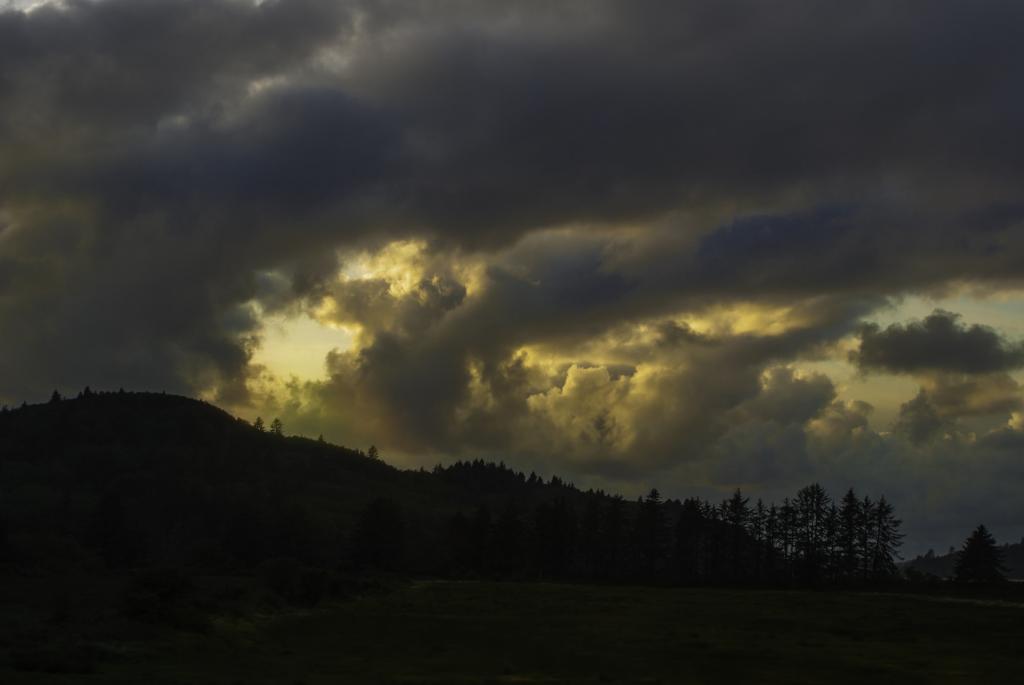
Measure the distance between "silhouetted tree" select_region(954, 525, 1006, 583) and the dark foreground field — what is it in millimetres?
70971

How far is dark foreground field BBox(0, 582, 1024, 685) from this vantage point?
40750 mm

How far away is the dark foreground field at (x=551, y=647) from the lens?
40.8 metres

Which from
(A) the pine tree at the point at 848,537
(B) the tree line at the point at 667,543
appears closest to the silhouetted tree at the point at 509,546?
(B) the tree line at the point at 667,543

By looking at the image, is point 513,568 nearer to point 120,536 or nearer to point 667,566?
point 667,566

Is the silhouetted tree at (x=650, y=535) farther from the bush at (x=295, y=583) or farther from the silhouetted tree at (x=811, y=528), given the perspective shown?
the bush at (x=295, y=583)

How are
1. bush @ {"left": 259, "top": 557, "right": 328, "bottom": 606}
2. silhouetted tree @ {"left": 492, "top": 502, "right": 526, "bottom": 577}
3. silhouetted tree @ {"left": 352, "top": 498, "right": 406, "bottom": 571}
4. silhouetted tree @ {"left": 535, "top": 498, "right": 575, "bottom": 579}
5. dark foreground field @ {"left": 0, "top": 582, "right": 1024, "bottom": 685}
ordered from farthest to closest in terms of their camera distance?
silhouetted tree @ {"left": 535, "top": 498, "right": 575, "bottom": 579} < silhouetted tree @ {"left": 492, "top": 502, "right": 526, "bottom": 577} < silhouetted tree @ {"left": 352, "top": 498, "right": 406, "bottom": 571} < bush @ {"left": 259, "top": 557, "right": 328, "bottom": 606} < dark foreground field @ {"left": 0, "top": 582, "right": 1024, "bottom": 685}

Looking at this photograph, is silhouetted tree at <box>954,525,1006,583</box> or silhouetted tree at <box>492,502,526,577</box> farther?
silhouetted tree at <box>492,502,526,577</box>

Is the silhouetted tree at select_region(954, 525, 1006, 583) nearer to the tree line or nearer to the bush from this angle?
the tree line

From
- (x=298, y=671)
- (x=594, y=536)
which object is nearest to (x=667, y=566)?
(x=594, y=536)

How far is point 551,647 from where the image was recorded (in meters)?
53.8

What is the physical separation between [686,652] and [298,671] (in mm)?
21480

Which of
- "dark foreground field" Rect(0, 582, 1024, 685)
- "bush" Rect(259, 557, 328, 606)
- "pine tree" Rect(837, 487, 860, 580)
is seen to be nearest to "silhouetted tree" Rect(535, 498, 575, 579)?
"pine tree" Rect(837, 487, 860, 580)

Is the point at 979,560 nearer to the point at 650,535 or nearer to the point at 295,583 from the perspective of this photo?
the point at 650,535

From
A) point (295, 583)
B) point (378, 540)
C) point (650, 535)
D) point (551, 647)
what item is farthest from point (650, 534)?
point (551, 647)
